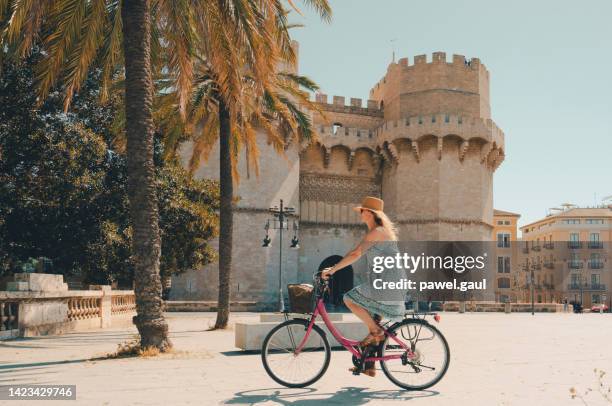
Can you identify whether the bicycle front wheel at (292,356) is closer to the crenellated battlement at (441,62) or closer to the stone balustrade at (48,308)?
the stone balustrade at (48,308)

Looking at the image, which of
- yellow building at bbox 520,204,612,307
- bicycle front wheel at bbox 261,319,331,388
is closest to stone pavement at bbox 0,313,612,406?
bicycle front wheel at bbox 261,319,331,388

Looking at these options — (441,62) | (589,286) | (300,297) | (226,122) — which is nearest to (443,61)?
(441,62)

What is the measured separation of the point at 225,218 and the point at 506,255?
226ft

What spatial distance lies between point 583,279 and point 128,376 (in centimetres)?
7372

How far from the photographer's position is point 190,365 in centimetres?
758

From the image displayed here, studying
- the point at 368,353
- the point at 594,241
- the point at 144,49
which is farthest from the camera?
the point at 594,241

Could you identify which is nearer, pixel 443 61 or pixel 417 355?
pixel 417 355

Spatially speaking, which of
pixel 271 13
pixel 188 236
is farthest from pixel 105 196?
pixel 271 13

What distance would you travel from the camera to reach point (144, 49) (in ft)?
30.7

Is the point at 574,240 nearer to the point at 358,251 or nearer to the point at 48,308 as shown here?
the point at 48,308

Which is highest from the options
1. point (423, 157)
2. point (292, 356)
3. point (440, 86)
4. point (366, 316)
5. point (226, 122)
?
point (440, 86)

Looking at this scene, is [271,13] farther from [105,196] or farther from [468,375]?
[105,196]

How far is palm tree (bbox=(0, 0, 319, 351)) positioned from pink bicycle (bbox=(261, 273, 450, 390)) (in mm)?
3552

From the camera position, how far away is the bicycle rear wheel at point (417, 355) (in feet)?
19.5
